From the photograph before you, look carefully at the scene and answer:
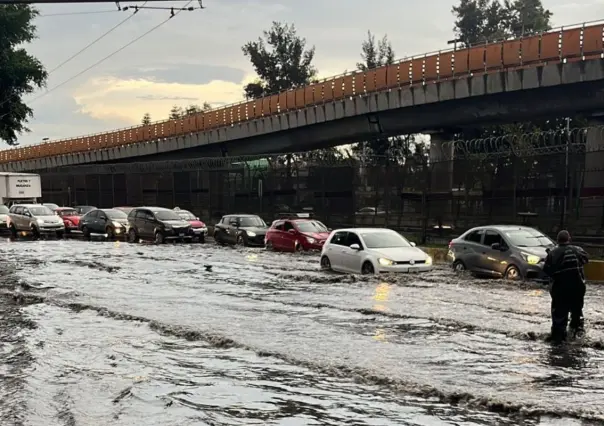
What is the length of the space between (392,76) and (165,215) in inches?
561

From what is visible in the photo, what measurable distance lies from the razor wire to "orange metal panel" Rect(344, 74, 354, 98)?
5255mm

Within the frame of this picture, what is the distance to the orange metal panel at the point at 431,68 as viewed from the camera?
35.9m

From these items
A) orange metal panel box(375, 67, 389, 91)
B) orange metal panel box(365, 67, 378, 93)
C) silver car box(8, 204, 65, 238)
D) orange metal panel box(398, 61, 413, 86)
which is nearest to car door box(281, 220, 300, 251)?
orange metal panel box(398, 61, 413, 86)

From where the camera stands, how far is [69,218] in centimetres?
4006

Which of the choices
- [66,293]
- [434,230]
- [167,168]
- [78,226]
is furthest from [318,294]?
[167,168]

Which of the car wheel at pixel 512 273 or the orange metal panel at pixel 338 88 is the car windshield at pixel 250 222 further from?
the car wheel at pixel 512 273

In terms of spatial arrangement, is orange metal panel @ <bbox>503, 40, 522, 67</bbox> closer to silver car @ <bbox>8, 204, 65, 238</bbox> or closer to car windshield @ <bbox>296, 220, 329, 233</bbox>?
car windshield @ <bbox>296, 220, 329, 233</bbox>

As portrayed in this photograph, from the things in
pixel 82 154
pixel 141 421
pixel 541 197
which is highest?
pixel 82 154

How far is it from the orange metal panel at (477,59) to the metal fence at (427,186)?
149 inches

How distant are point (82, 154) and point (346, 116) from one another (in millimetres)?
35039

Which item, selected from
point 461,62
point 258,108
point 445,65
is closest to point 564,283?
point 461,62

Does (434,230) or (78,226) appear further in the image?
(78,226)

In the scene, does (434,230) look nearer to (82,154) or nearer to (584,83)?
(584,83)

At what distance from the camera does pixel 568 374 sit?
8.25 m
